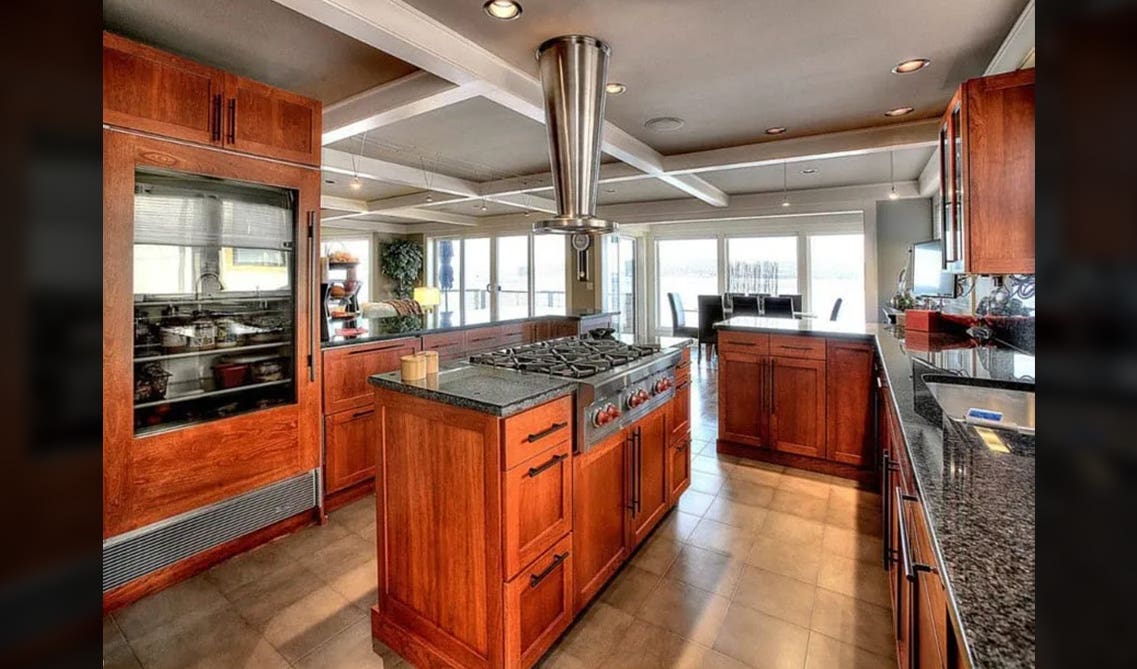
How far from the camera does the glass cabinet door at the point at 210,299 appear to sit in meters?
2.20

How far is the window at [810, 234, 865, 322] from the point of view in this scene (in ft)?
23.9

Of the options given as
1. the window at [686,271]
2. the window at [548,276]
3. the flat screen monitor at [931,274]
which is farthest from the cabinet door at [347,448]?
the window at [686,271]

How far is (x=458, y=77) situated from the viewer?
2422 mm

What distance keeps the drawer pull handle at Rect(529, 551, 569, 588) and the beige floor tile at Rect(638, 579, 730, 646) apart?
17.8 inches

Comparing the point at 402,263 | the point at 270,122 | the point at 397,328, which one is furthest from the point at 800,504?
the point at 402,263

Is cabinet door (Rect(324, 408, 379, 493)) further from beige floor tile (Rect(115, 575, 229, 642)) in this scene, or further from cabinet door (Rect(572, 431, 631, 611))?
cabinet door (Rect(572, 431, 631, 611))

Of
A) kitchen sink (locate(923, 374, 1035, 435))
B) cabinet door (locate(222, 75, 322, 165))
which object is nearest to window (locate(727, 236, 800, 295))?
kitchen sink (locate(923, 374, 1035, 435))

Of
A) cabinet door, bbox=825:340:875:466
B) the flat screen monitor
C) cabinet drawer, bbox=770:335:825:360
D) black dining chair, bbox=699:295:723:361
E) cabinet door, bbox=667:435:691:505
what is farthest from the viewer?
black dining chair, bbox=699:295:723:361

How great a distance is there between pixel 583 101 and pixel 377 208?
5203 mm

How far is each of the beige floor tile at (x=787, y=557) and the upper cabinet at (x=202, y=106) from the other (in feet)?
9.18

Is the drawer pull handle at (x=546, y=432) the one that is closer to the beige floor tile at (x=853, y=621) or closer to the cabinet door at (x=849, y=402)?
the beige floor tile at (x=853, y=621)

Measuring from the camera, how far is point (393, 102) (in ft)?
9.36
